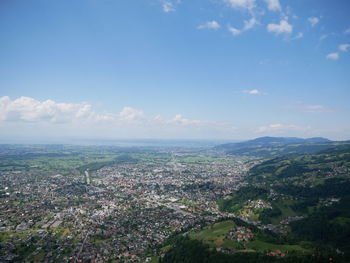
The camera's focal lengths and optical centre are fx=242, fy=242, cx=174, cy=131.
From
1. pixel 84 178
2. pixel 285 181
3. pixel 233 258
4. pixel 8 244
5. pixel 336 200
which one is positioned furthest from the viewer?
pixel 84 178

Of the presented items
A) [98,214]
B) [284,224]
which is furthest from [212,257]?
[98,214]

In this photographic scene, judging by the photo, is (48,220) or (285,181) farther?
(285,181)

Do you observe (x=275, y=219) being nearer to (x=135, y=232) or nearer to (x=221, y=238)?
(x=221, y=238)

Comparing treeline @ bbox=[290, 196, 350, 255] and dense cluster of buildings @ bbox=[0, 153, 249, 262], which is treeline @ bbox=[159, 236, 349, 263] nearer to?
dense cluster of buildings @ bbox=[0, 153, 249, 262]

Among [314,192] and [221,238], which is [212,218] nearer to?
[221,238]

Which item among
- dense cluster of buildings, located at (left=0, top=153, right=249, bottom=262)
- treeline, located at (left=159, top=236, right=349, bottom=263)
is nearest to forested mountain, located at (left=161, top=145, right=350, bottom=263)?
treeline, located at (left=159, top=236, right=349, bottom=263)

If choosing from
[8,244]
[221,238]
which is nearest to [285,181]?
[221,238]

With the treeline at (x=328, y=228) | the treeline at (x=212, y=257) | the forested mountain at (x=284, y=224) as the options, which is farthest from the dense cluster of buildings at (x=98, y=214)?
the treeline at (x=328, y=228)

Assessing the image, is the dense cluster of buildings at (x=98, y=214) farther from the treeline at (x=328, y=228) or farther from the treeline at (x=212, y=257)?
the treeline at (x=328, y=228)

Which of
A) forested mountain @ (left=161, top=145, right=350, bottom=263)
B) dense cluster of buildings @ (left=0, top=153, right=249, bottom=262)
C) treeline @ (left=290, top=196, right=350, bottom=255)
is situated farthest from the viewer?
treeline @ (left=290, top=196, right=350, bottom=255)

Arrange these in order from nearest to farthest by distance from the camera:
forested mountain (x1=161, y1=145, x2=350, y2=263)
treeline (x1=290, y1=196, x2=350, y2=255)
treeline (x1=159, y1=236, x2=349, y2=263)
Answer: treeline (x1=159, y1=236, x2=349, y2=263)
forested mountain (x1=161, y1=145, x2=350, y2=263)
treeline (x1=290, y1=196, x2=350, y2=255)

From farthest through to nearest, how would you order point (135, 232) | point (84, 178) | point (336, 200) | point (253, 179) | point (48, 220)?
point (84, 178) → point (253, 179) → point (336, 200) → point (48, 220) → point (135, 232)
